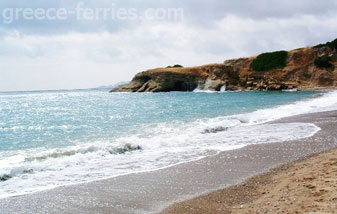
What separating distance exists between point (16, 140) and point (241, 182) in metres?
12.1

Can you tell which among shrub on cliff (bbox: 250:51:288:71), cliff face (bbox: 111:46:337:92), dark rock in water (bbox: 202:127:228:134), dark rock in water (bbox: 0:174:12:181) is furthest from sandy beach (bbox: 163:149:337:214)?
shrub on cliff (bbox: 250:51:288:71)

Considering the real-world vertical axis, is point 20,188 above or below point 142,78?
below

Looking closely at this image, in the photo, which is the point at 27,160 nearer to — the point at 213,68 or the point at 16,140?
the point at 16,140

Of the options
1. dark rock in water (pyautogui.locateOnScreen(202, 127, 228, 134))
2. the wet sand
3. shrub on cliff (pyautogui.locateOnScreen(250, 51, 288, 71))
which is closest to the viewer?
the wet sand

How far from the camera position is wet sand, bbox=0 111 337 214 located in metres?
5.66

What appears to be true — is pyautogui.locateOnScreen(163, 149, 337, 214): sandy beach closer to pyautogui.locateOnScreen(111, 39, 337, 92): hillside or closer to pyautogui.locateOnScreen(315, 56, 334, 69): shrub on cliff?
pyautogui.locateOnScreen(111, 39, 337, 92): hillside

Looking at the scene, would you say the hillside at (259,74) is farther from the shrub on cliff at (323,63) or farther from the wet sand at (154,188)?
the wet sand at (154,188)

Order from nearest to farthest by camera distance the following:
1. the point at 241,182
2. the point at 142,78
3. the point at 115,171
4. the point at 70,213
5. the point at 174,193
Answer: the point at 70,213 → the point at 174,193 → the point at 241,182 → the point at 115,171 → the point at 142,78

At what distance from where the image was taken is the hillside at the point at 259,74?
64250mm

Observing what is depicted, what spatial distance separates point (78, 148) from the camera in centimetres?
1189

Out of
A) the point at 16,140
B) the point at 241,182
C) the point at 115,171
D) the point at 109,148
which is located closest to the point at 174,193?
the point at 241,182

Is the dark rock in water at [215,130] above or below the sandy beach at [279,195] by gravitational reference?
below

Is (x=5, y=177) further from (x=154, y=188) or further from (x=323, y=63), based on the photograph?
(x=323, y=63)

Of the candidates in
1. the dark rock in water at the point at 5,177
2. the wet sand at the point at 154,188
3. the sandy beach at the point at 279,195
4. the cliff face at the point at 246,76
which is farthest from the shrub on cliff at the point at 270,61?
the dark rock in water at the point at 5,177
